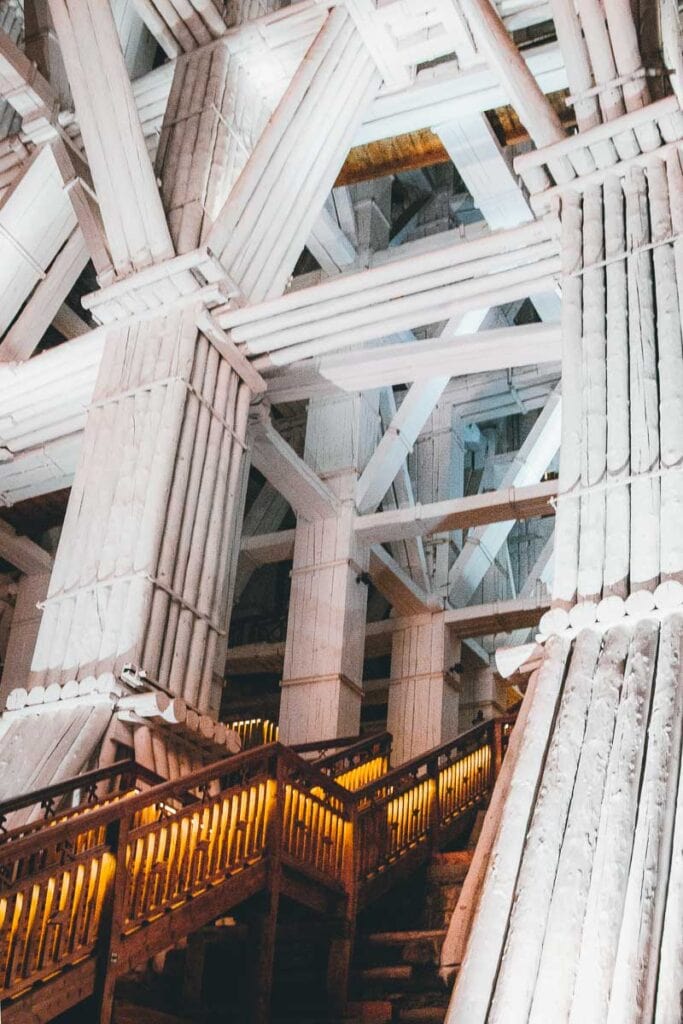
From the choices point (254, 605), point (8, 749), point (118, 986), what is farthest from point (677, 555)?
point (254, 605)

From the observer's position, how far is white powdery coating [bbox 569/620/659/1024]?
3660mm

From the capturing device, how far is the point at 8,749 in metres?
7.06

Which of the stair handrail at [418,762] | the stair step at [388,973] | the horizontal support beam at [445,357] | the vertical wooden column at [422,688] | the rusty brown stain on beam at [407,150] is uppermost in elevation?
the rusty brown stain on beam at [407,150]

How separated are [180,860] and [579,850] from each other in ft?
7.50

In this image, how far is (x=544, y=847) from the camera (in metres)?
4.24

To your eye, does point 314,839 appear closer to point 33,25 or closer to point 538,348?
point 538,348

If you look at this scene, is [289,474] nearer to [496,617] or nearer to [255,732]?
[496,617]

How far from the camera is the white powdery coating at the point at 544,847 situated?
12.4 ft

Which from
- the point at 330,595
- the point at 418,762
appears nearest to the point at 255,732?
the point at 330,595

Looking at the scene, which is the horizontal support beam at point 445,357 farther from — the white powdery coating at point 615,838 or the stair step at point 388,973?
the stair step at point 388,973

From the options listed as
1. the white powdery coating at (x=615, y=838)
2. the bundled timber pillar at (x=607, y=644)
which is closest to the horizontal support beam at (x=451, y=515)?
the bundled timber pillar at (x=607, y=644)

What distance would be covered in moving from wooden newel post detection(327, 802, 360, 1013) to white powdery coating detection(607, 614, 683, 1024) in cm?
281

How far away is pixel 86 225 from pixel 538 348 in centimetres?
374

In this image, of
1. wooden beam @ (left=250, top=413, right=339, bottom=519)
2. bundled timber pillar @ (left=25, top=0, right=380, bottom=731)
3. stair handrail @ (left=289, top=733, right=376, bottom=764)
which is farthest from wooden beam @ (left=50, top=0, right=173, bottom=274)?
stair handrail @ (left=289, top=733, right=376, bottom=764)
